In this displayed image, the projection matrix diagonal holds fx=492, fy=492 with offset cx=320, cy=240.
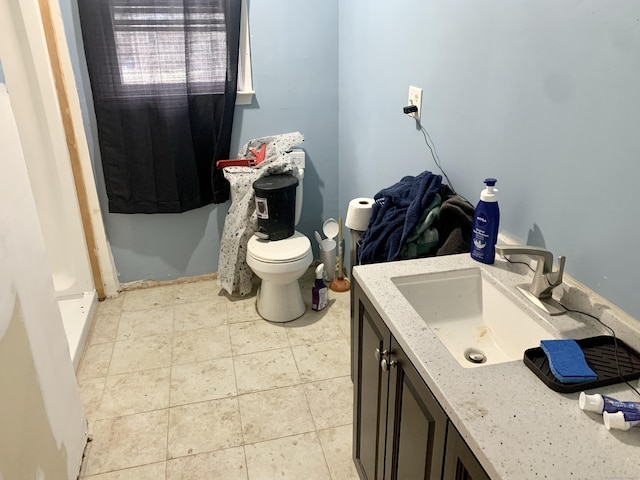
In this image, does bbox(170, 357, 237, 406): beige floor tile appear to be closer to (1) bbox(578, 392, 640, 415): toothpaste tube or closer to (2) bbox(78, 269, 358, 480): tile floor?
(2) bbox(78, 269, 358, 480): tile floor

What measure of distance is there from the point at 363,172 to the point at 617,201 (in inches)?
64.8

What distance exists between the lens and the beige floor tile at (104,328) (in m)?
2.57

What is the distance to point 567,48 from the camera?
1.16 meters

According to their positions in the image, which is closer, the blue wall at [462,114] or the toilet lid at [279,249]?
the blue wall at [462,114]

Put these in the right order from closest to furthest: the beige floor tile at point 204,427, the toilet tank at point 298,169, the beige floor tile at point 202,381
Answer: the beige floor tile at point 204,427 < the beige floor tile at point 202,381 < the toilet tank at point 298,169

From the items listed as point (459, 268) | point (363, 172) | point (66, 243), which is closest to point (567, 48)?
point (459, 268)

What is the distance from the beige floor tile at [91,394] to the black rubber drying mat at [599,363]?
5.94ft

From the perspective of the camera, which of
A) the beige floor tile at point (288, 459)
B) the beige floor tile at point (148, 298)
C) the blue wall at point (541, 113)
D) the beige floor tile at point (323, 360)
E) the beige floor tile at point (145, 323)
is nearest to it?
the blue wall at point (541, 113)

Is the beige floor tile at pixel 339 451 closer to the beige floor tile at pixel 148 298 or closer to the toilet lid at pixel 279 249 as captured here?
the toilet lid at pixel 279 249

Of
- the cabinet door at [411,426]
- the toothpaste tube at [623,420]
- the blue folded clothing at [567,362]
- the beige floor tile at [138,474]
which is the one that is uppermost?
the blue folded clothing at [567,362]

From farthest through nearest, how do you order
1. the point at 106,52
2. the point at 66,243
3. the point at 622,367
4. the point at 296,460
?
the point at 66,243 → the point at 106,52 → the point at 296,460 → the point at 622,367

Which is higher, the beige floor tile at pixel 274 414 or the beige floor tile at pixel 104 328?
the beige floor tile at pixel 104 328

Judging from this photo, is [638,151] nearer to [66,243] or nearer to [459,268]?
[459,268]

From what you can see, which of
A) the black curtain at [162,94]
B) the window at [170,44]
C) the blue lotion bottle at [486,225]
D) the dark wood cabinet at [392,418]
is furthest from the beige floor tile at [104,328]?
the blue lotion bottle at [486,225]
